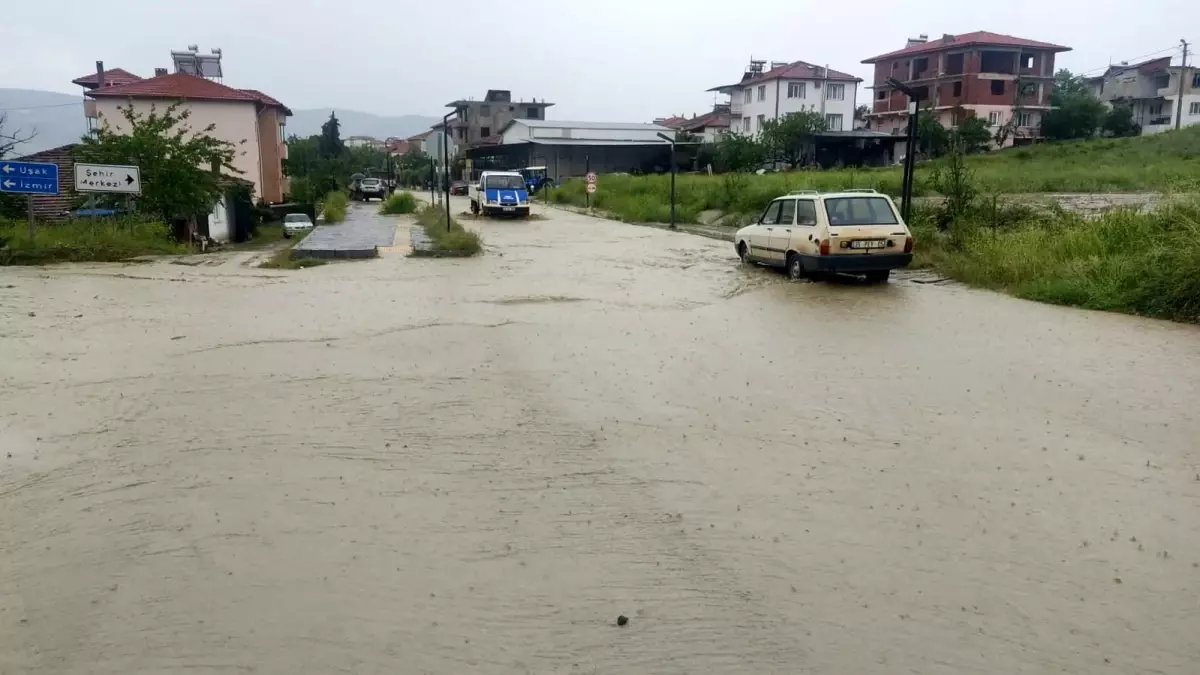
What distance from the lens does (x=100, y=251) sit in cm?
1912

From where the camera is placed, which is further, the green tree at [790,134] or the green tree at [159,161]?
the green tree at [790,134]

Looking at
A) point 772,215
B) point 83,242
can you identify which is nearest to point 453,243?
point 83,242

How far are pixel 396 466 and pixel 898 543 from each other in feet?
10.6

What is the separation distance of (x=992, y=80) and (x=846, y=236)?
184 ft

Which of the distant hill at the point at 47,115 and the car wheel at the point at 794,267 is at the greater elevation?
the distant hill at the point at 47,115

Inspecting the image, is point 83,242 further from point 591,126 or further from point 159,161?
point 591,126

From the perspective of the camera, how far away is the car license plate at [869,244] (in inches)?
569

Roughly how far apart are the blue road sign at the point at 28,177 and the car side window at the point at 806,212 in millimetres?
14434

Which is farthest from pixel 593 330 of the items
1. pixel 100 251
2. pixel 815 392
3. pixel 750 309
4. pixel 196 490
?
pixel 100 251

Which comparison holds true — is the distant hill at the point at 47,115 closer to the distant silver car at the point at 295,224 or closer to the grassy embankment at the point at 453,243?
the distant silver car at the point at 295,224

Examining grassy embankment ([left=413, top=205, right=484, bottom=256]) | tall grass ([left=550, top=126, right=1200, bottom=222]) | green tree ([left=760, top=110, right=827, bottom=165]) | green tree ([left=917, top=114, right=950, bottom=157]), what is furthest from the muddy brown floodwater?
green tree ([left=760, top=110, right=827, bottom=165])

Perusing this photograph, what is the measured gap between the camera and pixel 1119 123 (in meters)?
63.8

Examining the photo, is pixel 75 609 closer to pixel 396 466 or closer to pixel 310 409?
pixel 396 466

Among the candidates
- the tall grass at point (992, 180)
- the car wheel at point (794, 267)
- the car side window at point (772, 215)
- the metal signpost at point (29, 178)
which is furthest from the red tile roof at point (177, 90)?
the car wheel at point (794, 267)
